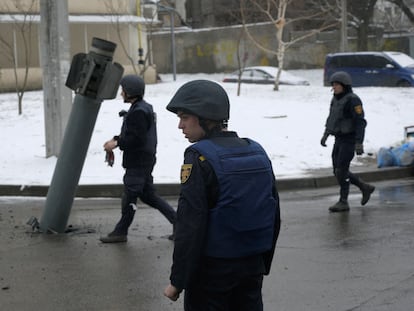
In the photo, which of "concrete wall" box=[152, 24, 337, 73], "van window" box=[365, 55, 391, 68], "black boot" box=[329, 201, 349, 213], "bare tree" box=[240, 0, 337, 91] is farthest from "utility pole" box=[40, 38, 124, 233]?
"concrete wall" box=[152, 24, 337, 73]

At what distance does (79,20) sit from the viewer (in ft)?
98.8

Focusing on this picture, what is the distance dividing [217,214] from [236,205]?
10cm

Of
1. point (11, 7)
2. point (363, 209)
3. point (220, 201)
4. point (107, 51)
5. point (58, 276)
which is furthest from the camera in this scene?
point (11, 7)

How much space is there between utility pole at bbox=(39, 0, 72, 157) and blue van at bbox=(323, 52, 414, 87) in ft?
57.4

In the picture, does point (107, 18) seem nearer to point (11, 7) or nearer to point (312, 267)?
point (11, 7)

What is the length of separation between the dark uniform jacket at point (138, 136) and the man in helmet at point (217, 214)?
409cm

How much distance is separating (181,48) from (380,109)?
82.0 ft

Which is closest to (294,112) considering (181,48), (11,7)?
(11,7)

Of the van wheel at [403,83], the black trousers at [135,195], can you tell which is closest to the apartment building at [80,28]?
the van wheel at [403,83]

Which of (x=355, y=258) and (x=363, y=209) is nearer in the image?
(x=355, y=258)

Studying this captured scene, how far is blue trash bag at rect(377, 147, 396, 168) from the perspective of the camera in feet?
46.2

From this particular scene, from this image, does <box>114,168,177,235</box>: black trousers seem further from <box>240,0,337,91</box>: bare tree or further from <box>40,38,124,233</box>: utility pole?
<box>240,0,337,91</box>: bare tree

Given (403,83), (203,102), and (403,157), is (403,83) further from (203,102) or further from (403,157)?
(203,102)

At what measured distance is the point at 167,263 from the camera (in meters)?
7.26
